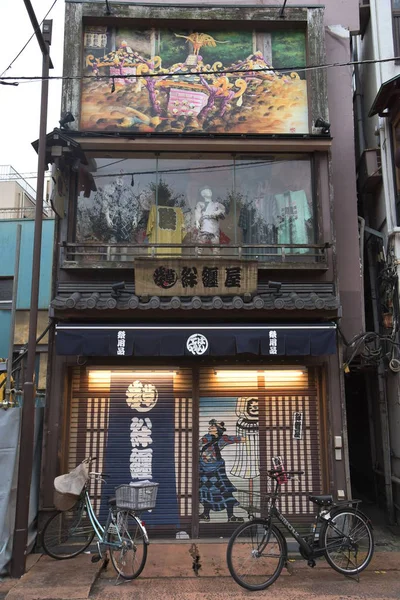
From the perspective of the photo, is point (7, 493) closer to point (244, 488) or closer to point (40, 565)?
point (40, 565)

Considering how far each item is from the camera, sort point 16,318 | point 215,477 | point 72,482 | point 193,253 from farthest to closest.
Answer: point 16,318 < point 193,253 < point 215,477 < point 72,482

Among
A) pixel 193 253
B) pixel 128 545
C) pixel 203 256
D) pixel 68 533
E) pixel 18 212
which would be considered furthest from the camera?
pixel 18 212

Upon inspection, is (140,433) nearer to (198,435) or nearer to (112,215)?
(198,435)

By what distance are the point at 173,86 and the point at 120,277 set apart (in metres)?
4.47

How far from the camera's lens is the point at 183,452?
9.60m

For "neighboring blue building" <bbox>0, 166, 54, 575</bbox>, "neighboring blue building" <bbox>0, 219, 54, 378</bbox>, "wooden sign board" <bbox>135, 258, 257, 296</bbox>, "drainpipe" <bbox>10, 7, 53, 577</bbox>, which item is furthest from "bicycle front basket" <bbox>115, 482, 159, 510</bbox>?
"neighboring blue building" <bbox>0, 219, 54, 378</bbox>

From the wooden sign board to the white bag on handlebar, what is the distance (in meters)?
3.52

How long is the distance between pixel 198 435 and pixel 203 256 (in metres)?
3.58

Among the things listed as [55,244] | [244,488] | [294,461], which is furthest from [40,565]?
[55,244]

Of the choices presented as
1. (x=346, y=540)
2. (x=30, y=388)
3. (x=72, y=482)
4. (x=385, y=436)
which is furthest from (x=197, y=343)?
(x=385, y=436)

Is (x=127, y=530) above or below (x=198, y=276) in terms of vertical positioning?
below

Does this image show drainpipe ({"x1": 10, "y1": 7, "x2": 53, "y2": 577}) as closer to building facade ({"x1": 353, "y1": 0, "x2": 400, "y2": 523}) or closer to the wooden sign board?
the wooden sign board

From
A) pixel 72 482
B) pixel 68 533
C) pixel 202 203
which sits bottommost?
pixel 68 533

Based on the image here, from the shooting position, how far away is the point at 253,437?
9742 millimetres
